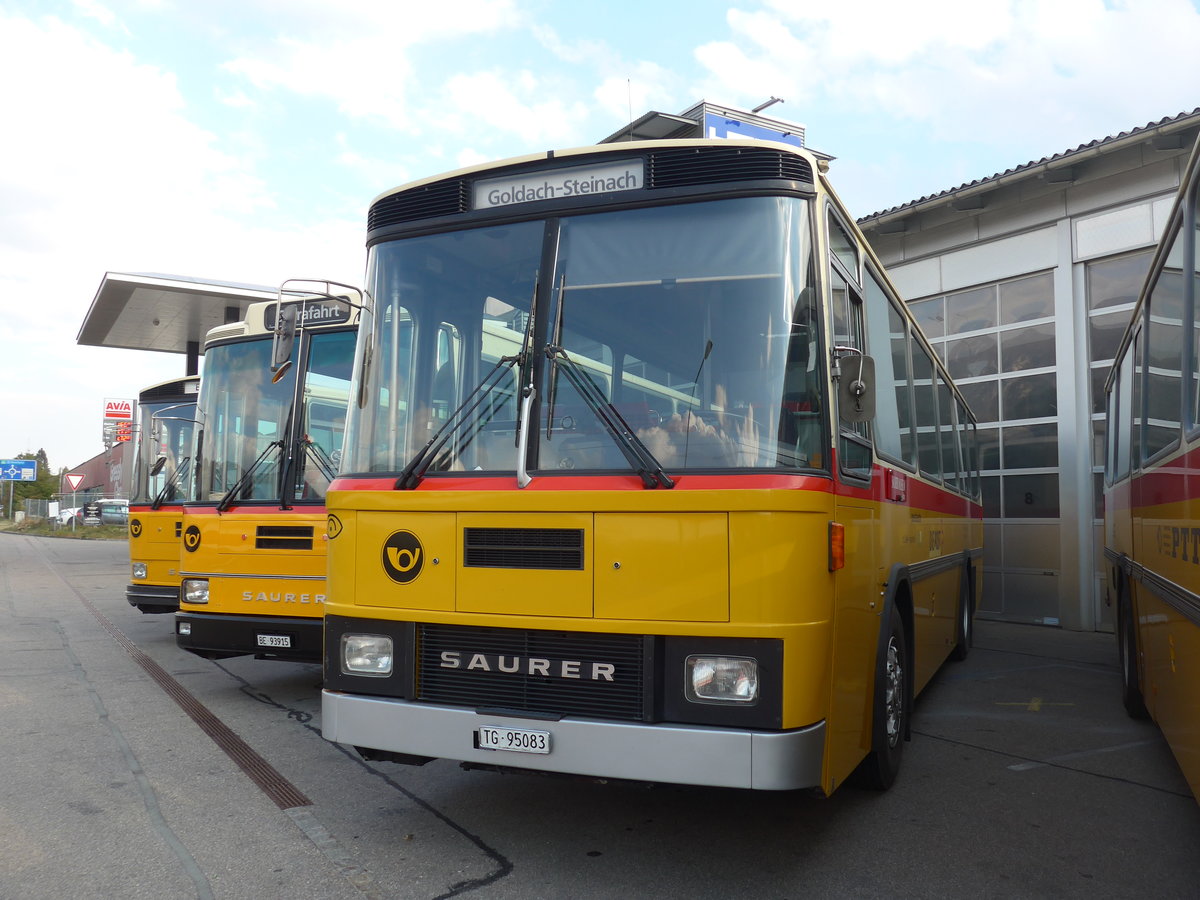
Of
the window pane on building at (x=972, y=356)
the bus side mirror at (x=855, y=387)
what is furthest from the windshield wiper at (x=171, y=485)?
the window pane on building at (x=972, y=356)

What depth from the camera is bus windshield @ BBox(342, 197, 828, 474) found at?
3.71 m

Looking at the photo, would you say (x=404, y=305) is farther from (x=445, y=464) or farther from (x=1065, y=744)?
(x=1065, y=744)

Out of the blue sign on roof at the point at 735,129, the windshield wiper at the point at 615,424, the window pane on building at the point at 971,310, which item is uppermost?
the blue sign on roof at the point at 735,129

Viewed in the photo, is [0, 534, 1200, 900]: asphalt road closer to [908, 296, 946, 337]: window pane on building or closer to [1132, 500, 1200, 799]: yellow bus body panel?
[1132, 500, 1200, 799]: yellow bus body panel

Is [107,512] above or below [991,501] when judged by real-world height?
below

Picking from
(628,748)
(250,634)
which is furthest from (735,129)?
(628,748)

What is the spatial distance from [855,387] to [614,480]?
1011 mm

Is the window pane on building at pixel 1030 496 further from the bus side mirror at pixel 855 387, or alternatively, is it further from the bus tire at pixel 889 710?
the bus side mirror at pixel 855 387

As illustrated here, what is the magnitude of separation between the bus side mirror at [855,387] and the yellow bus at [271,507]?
3.86 metres

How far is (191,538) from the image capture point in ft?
23.7

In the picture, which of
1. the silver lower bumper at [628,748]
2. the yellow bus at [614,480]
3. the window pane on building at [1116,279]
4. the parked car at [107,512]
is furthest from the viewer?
the parked car at [107,512]

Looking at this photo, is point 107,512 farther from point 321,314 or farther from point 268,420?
point 321,314

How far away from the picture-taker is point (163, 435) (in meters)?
11.4

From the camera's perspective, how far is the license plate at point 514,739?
366 cm
